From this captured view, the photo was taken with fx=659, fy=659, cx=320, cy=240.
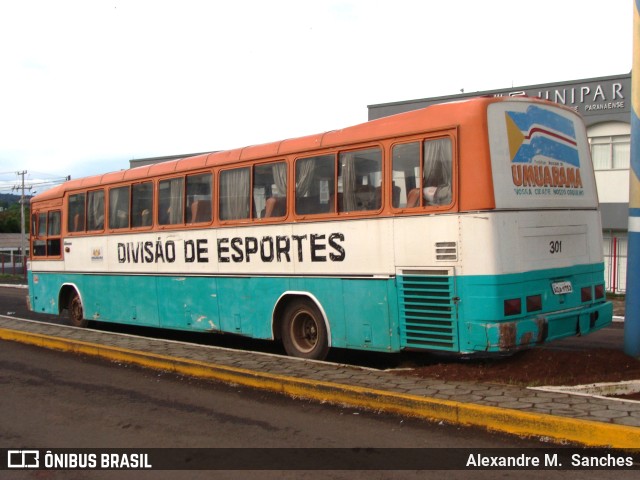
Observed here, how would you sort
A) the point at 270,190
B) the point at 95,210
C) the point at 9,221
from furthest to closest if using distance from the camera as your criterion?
1. the point at 9,221
2. the point at 95,210
3. the point at 270,190

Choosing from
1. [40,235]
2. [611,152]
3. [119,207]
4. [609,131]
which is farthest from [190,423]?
[609,131]

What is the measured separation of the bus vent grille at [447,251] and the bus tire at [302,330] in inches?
87.5

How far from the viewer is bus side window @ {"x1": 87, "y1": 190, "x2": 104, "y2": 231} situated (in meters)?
13.0

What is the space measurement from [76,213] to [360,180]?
7.84 meters

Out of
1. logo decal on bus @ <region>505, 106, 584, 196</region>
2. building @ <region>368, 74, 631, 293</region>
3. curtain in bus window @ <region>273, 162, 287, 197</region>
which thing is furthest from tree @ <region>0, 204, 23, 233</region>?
logo decal on bus @ <region>505, 106, 584, 196</region>

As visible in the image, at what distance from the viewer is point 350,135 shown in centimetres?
838

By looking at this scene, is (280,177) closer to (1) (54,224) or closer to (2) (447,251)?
(2) (447,251)

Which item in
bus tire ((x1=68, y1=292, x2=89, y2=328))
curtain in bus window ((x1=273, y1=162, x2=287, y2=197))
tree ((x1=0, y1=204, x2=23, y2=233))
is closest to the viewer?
curtain in bus window ((x1=273, y1=162, x2=287, y2=197))

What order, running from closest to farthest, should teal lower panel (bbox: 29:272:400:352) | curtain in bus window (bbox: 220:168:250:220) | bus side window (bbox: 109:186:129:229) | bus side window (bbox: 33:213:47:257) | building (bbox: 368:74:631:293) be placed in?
teal lower panel (bbox: 29:272:400:352), curtain in bus window (bbox: 220:168:250:220), bus side window (bbox: 109:186:129:229), bus side window (bbox: 33:213:47:257), building (bbox: 368:74:631:293)

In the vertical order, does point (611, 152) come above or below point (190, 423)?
above

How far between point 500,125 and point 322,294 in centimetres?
312

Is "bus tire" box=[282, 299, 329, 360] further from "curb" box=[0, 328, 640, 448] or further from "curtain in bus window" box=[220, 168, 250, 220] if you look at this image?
"curtain in bus window" box=[220, 168, 250, 220]

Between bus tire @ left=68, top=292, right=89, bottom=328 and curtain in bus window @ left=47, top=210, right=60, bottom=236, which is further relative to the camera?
curtain in bus window @ left=47, top=210, right=60, bottom=236

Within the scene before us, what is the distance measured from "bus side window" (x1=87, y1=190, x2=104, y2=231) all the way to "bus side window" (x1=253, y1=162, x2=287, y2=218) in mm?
4678
